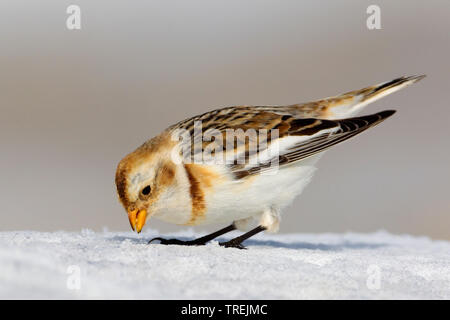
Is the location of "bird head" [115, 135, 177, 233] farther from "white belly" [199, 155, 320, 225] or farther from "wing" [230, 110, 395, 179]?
"wing" [230, 110, 395, 179]

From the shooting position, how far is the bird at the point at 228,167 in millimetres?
4355

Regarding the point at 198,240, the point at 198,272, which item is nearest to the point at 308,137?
the point at 198,240

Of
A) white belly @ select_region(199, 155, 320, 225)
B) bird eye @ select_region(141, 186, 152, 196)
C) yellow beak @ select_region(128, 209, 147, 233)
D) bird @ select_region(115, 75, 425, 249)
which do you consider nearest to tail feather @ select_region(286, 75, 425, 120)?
bird @ select_region(115, 75, 425, 249)

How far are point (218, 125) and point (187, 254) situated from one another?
44.3 inches

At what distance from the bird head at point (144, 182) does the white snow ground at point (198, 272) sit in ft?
0.88

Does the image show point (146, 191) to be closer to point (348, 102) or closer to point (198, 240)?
point (198, 240)

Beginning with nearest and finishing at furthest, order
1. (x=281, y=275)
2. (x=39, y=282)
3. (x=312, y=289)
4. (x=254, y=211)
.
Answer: (x=39, y=282)
(x=312, y=289)
(x=281, y=275)
(x=254, y=211)

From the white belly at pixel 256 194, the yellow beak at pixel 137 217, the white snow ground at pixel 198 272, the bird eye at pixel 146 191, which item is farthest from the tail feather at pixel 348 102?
the yellow beak at pixel 137 217

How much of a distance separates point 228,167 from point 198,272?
1.18 meters

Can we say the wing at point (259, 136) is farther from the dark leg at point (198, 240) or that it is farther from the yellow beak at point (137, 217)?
the dark leg at point (198, 240)

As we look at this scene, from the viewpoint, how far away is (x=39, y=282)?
2824 mm

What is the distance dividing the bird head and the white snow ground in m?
0.27
